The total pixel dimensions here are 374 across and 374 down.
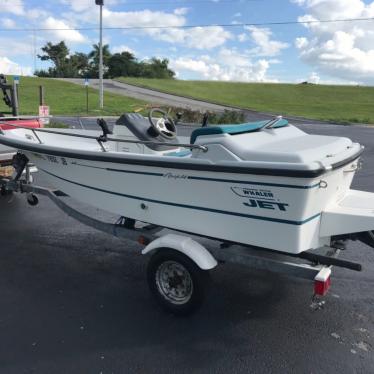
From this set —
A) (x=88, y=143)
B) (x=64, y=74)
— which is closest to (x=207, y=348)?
(x=88, y=143)

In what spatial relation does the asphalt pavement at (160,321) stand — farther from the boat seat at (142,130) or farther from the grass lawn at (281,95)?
the grass lawn at (281,95)

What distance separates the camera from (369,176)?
30.1 ft

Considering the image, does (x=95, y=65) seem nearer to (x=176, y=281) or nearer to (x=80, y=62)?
(x=80, y=62)

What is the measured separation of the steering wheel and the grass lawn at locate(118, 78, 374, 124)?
38793 mm

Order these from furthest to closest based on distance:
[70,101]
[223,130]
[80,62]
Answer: [80,62] → [70,101] → [223,130]

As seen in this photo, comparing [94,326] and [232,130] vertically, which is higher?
[232,130]

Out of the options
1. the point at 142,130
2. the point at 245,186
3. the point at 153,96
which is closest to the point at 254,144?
the point at 245,186

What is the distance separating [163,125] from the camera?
15.9 ft

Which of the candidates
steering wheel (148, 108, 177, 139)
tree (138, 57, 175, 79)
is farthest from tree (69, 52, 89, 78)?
steering wheel (148, 108, 177, 139)

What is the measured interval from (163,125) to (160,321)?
84.3 inches

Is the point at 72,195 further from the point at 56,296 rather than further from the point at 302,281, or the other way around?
the point at 302,281

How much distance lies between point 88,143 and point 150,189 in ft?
9.08

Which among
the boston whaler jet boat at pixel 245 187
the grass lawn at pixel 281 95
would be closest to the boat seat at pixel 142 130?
the boston whaler jet boat at pixel 245 187

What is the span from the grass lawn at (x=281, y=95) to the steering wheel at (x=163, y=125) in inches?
1527
